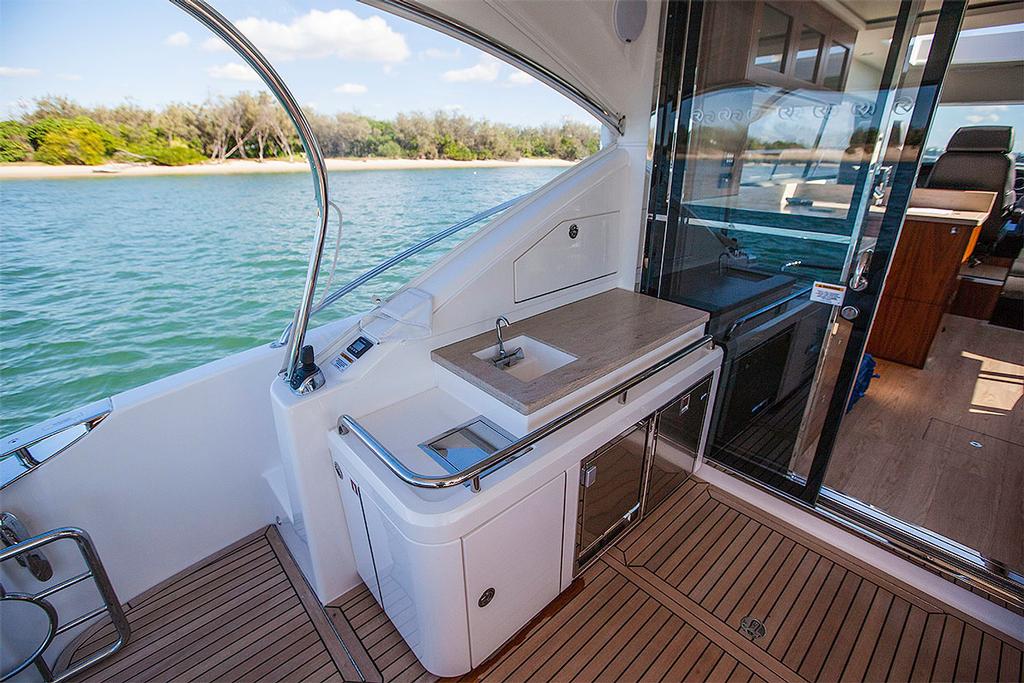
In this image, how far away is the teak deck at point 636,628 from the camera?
136cm

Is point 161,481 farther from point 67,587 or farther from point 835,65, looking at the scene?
point 835,65

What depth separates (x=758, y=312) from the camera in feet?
6.18

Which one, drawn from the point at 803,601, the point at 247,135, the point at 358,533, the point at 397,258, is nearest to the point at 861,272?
the point at 803,601

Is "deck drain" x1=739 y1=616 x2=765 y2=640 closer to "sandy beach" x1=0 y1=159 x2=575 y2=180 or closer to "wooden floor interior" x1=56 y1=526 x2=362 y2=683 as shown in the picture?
A: "wooden floor interior" x1=56 y1=526 x2=362 y2=683

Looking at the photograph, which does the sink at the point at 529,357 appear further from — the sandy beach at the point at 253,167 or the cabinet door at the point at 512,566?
the sandy beach at the point at 253,167

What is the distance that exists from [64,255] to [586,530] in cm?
319

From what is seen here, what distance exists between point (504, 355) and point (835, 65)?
58.1 inches

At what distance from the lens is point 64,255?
2.50 metres

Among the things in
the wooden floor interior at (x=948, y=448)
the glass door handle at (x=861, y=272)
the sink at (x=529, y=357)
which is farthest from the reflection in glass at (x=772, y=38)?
the wooden floor interior at (x=948, y=448)

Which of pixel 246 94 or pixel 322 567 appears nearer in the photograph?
pixel 322 567

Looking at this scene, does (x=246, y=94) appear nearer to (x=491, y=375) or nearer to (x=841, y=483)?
(x=491, y=375)

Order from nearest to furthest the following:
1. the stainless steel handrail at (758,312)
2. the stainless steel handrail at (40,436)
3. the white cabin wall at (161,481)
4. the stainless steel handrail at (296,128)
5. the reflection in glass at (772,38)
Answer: the stainless steel handrail at (296,128), the stainless steel handrail at (40,436), the white cabin wall at (161,481), the reflection in glass at (772,38), the stainless steel handrail at (758,312)

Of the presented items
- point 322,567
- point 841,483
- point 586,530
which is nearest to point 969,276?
point 841,483

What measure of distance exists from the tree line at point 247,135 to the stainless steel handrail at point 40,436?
128cm
